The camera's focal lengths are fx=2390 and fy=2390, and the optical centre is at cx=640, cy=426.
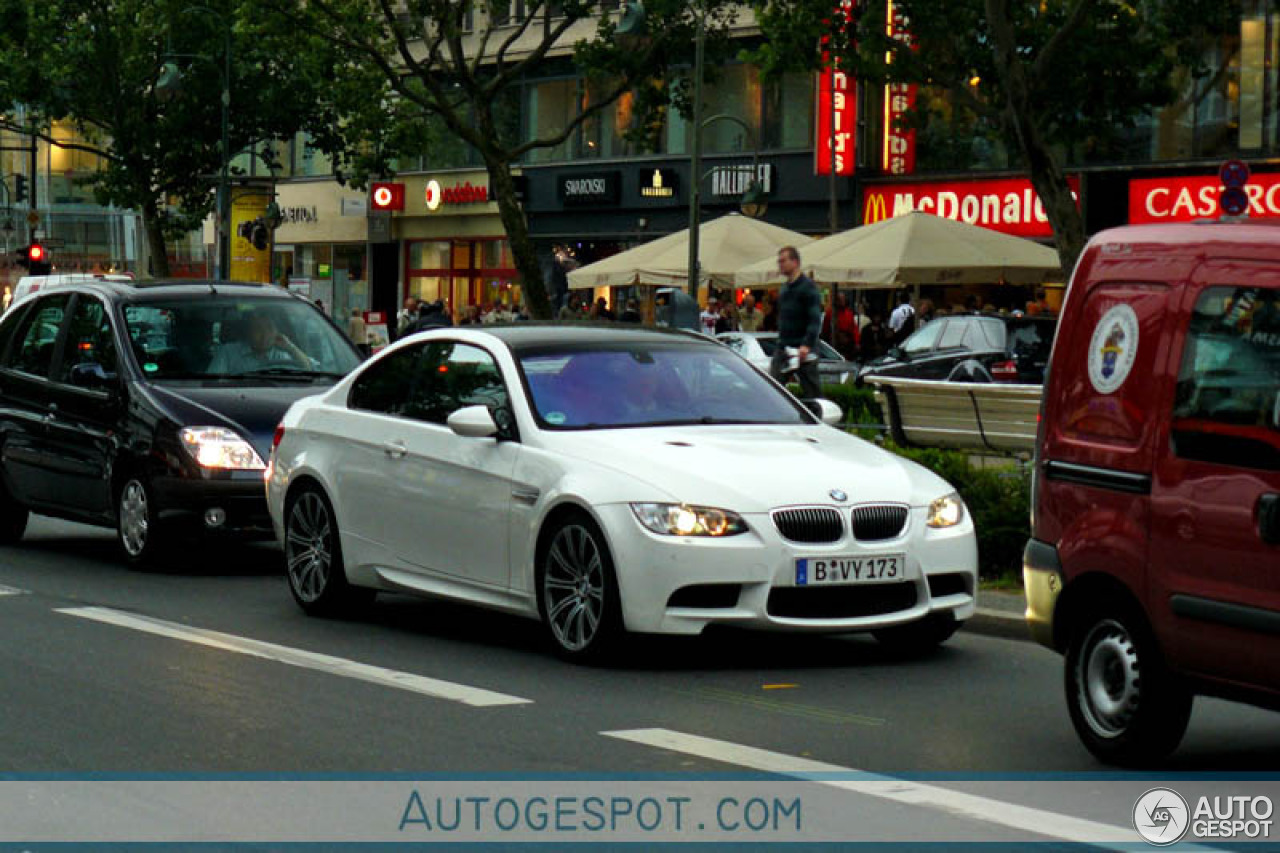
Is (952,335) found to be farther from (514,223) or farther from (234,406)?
(234,406)

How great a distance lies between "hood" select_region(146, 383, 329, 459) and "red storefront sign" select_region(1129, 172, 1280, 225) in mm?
24943

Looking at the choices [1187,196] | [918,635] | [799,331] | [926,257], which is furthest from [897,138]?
[918,635]

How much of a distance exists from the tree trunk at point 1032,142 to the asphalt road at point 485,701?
14412mm

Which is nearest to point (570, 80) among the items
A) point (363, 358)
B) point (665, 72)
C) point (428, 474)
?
point (665, 72)

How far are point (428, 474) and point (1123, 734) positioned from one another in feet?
14.7

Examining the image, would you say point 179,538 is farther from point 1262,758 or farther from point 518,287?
point 518,287

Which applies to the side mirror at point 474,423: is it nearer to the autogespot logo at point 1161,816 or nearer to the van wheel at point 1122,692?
the van wheel at point 1122,692

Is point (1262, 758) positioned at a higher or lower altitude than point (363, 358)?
lower

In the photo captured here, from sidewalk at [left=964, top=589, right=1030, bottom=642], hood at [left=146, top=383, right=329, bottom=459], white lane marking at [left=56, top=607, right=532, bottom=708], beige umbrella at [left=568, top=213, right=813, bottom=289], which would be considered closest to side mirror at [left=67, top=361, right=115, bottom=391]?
hood at [left=146, top=383, right=329, bottom=459]

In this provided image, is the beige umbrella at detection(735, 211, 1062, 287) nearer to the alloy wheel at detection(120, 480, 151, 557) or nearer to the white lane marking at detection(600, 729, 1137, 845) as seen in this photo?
the alloy wheel at detection(120, 480, 151, 557)

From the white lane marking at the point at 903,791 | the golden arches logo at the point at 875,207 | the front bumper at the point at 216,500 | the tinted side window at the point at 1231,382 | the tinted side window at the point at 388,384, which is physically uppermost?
the golden arches logo at the point at 875,207

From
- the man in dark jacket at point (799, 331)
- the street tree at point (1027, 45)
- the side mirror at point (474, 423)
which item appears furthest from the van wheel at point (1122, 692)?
the street tree at point (1027, 45)

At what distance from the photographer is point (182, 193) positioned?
57.0 m

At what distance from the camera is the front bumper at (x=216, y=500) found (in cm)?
1441
